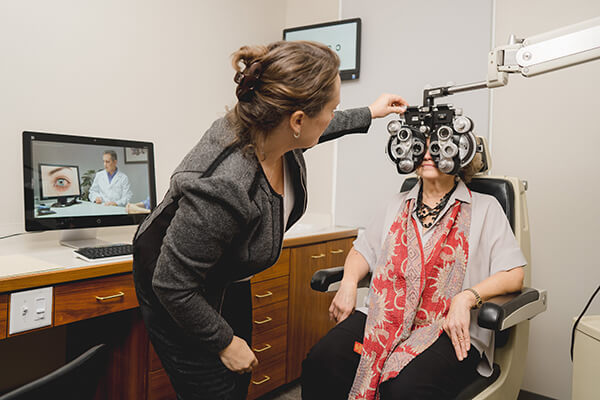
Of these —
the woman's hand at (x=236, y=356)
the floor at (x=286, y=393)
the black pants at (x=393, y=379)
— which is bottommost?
the floor at (x=286, y=393)

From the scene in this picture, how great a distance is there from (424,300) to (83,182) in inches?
53.3

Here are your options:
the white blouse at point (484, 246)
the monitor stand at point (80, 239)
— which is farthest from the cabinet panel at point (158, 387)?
the white blouse at point (484, 246)

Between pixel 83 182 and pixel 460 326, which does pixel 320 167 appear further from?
pixel 460 326

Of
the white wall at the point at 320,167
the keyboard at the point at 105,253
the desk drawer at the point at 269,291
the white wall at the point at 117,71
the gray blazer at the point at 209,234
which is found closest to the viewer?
the gray blazer at the point at 209,234

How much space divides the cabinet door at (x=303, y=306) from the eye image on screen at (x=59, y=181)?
995 mm

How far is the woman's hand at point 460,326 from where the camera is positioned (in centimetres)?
126

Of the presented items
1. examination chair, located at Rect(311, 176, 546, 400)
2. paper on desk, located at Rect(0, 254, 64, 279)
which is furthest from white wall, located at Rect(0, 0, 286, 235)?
examination chair, located at Rect(311, 176, 546, 400)

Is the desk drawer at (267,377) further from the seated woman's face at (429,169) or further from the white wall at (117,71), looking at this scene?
the seated woman's face at (429,169)

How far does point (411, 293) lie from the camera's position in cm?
144

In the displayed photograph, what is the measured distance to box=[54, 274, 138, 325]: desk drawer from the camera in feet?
4.25

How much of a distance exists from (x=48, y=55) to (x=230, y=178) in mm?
1438

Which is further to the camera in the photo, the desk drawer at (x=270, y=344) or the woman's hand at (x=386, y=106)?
the desk drawer at (x=270, y=344)

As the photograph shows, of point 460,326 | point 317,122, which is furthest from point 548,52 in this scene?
point 460,326

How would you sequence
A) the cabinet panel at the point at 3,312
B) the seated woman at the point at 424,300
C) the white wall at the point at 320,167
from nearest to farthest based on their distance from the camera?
1. the cabinet panel at the point at 3,312
2. the seated woman at the point at 424,300
3. the white wall at the point at 320,167
